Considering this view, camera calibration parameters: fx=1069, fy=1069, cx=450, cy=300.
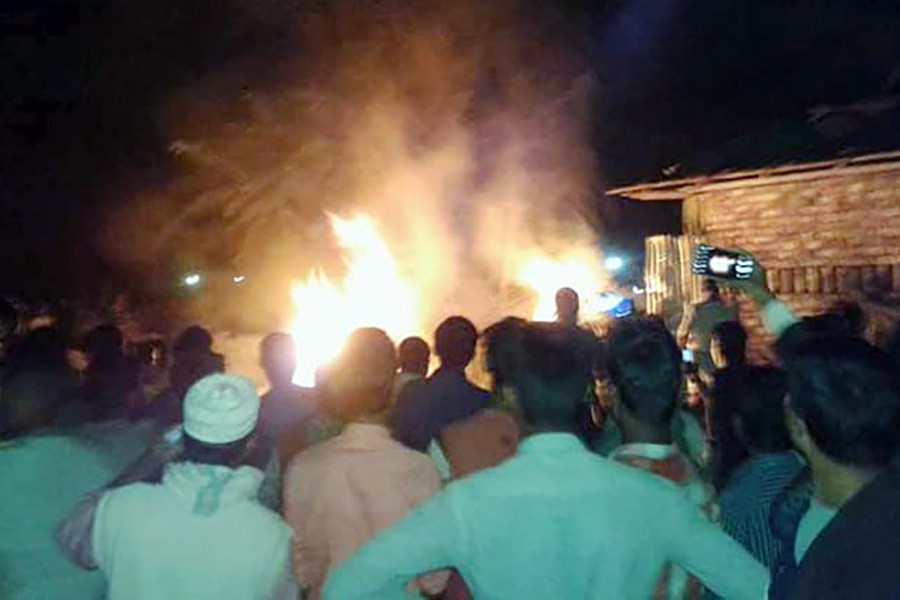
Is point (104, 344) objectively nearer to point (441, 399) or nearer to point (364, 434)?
point (441, 399)

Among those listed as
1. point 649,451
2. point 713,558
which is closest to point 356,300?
point 649,451

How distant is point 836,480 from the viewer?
282 centimetres

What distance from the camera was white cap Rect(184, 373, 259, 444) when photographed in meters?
3.14

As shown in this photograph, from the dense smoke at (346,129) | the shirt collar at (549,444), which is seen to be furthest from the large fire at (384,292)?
the shirt collar at (549,444)

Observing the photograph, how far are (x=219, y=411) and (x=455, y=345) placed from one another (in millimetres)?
2331

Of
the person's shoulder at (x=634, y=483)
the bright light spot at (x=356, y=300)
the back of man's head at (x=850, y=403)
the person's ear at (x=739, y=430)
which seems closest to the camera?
the back of man's head at (x=850, y=403)

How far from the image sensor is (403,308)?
15453 mm

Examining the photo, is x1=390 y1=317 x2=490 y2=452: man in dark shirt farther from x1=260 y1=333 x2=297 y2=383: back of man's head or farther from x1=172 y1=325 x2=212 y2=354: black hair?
x1=172 y1=325 x2=212 y2=354: black hair

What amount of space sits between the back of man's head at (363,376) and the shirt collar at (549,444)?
1.01 m

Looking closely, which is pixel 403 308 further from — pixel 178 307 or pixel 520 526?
pixel 520 526

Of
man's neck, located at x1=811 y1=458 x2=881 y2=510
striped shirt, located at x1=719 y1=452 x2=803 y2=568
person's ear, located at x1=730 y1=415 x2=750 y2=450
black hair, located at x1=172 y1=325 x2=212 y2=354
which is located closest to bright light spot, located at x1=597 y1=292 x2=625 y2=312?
black hair, located at x1=172 y1=325 x2=212 y2=354

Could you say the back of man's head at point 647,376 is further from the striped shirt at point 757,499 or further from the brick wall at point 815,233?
the brick wall at point 815,233

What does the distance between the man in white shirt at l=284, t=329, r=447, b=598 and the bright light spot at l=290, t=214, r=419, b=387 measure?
7.37 m

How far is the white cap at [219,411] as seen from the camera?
124 inches
